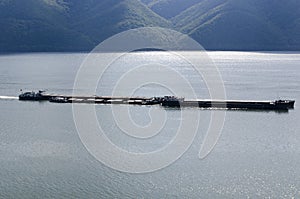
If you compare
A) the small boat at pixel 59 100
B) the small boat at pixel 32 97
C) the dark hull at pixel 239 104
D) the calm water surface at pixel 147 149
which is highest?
the small boat at pixel 32 97

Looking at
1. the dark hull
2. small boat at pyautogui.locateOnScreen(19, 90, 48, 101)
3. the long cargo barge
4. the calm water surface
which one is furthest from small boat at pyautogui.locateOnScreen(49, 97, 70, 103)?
the dark hull

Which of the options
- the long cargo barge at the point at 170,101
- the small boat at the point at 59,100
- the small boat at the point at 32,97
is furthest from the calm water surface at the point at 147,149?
the small boat at the point at 32,97

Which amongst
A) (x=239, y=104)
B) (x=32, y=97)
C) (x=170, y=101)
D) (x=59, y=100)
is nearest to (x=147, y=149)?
(x=170, y=101)

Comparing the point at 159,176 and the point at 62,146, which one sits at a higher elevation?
the point at 62,146

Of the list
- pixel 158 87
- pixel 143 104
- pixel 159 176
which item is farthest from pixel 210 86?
pixel 159 176

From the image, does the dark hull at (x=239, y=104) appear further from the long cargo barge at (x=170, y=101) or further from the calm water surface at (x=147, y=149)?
the calm water surface at (x=147, y=149)

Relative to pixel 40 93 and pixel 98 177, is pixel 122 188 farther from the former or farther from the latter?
pixel 40 93

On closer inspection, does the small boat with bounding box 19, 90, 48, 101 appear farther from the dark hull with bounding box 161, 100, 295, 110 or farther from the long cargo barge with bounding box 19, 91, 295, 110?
the dark hull with bounding box 161, 100, 295, 110

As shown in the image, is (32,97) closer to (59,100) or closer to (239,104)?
(59,100)

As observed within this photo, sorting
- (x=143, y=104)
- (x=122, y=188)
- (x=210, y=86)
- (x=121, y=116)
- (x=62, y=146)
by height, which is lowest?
(x=122, y=188)
